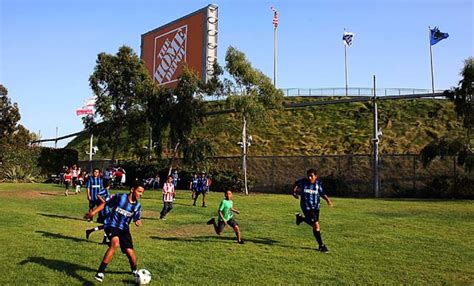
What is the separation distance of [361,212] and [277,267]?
12.1m

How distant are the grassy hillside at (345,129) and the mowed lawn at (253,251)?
32889mm

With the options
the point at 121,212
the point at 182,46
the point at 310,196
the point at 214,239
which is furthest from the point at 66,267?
the point at 182,46

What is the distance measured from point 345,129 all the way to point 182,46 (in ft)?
81.3

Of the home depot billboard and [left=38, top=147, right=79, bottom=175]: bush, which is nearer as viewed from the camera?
the home depot billboard

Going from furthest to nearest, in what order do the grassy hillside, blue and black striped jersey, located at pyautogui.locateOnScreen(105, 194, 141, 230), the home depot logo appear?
the grassy hillside < the home depot logo < blue and black striped jersey, located at pyautogui.locateOnScreen(105, 194, 141, 230)

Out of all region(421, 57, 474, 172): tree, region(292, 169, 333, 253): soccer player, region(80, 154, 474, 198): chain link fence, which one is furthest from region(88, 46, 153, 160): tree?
region(292, 169, 333, 253): soccer player

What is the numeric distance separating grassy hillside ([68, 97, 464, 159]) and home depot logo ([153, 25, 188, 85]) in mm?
8372

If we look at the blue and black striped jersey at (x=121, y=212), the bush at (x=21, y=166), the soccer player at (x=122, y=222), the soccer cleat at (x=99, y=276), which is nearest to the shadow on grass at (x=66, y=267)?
the soccer cleat at (x=99, y=276)

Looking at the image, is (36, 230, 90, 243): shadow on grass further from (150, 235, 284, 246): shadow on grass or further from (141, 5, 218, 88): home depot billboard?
(141, 5, 218, 88): home depot billboard

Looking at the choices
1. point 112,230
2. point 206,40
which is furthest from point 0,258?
point 206,40

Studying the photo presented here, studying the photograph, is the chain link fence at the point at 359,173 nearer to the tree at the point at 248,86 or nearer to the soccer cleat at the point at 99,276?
the tree at the point at 248,86

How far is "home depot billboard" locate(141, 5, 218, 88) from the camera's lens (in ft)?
123

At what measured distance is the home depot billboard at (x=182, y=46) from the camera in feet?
123

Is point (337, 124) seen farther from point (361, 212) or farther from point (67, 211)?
point (67, 211)
